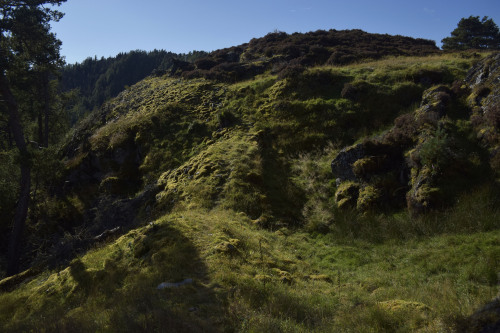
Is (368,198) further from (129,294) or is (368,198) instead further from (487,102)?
(129,294)

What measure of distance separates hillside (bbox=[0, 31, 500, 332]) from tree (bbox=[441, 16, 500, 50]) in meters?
26.4

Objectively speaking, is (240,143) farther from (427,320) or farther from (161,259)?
(427,320)

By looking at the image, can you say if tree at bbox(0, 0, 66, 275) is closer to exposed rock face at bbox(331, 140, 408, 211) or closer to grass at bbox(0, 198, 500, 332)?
grass at bbox(0, 198, 500, 332)

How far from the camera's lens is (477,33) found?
3622 centimetres

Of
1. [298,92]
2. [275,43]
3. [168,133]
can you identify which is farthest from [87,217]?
[275,43]

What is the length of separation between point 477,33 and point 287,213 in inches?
1668

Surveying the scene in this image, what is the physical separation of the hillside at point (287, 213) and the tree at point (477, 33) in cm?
2637

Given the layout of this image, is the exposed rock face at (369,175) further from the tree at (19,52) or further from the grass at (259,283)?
the tree at (19,52)

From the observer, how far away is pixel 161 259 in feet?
24.9

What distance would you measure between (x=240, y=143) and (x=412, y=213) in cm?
947

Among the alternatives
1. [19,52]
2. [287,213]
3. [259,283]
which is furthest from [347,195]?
[19,52]

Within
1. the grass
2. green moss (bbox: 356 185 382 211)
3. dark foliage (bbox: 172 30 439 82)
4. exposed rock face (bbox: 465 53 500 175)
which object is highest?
dark foliage (bbox: 172 30 439 82)

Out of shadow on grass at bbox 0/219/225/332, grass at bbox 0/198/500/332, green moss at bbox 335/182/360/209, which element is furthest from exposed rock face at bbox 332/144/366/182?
shadow on grass at bbox 0/219/225/332

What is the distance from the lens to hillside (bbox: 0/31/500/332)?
17.0 feet
